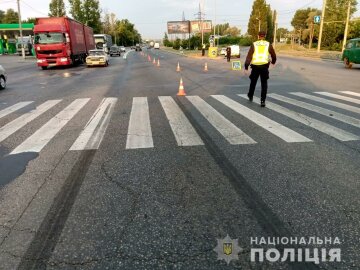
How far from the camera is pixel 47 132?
6.95 meters

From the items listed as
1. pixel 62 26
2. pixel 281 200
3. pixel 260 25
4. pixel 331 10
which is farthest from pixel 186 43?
pixel 281 200

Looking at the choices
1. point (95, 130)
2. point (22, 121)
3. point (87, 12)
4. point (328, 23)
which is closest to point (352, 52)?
point (95, 130)

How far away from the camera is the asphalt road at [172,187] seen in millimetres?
2934

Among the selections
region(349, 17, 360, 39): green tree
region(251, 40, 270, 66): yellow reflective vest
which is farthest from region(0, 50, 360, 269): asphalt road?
region(349, 17, 360, 39): green tree

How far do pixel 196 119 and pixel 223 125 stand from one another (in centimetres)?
87

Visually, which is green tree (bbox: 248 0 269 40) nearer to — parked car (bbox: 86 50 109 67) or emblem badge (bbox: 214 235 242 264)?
parked car (bbox: 86 50 109 67)

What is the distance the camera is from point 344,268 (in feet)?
8.75

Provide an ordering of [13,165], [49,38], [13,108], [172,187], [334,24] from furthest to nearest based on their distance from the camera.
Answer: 1. [334,24]
2. [49,38]
3. [13,108]
4. [13,165]
5. [172,187]

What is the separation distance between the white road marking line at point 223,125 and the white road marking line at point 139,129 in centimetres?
148

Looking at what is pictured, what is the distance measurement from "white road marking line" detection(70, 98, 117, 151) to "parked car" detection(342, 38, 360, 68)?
72.4 ft

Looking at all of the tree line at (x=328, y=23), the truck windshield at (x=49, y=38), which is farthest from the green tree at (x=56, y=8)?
the truck windshield at (x=49, y=38)

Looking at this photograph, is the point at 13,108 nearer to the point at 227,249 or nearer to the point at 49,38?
the point at 227,249

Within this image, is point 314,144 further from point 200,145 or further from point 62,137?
point 62,137

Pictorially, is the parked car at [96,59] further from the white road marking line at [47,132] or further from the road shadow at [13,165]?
the road shadow at [13,165]
